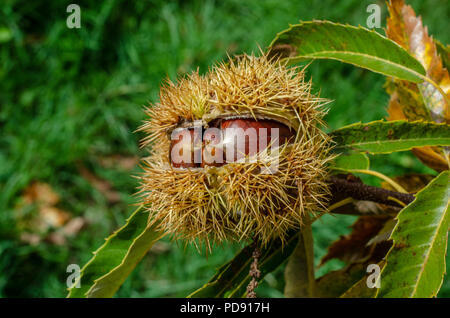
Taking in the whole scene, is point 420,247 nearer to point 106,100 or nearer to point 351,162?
point 351,162

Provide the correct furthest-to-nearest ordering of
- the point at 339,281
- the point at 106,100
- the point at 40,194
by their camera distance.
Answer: the point at 106,100
the point at 40,194
the point at 339,281

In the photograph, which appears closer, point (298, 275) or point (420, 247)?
point (420, 247)

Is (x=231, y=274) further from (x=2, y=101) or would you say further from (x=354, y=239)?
(x=2, y=101)

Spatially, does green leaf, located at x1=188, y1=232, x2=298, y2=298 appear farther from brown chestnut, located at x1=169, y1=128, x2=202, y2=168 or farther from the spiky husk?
brown chestnut, located at x1=169, y1=128, x2=202, y2=168

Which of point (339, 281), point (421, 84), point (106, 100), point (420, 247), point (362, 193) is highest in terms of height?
point (106, 100)

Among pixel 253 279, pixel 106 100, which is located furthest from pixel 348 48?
pixel 106 100
